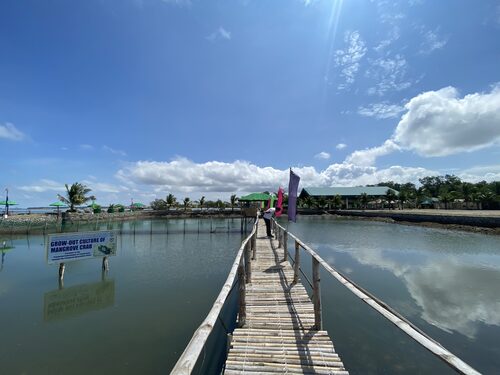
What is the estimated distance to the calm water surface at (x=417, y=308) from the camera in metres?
6.06

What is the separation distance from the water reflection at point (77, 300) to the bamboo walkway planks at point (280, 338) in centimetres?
637

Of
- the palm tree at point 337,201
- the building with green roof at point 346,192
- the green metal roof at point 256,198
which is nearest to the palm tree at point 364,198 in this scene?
the building with green roof at point 346,192

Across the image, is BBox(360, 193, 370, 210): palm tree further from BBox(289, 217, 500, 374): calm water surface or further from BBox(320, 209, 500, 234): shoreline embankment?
BBox(289, 217, 500, 374): calm water surface

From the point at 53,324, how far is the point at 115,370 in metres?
3.96

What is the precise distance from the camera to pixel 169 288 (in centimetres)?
1102

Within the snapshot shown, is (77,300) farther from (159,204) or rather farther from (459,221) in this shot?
(159,204)

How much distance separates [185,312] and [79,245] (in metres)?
7.33

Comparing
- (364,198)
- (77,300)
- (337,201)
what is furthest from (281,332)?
(364,198)

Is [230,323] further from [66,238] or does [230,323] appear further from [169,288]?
[66,238]

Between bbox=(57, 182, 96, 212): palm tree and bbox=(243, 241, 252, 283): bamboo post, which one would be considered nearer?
bbox=(243, 241, 252, 283): bamboo post

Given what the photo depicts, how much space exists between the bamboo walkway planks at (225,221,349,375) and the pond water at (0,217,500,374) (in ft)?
2.48

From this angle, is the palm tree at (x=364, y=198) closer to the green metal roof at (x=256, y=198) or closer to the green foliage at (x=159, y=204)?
the green metal roof at (x=256, y=198)

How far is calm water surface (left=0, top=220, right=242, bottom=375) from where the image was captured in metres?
6.16

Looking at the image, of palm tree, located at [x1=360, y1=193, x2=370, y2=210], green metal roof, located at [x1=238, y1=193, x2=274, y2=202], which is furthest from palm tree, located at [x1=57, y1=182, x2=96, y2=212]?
palm tree, located at [x1=360, y1=193, x2=370, y2=210]
